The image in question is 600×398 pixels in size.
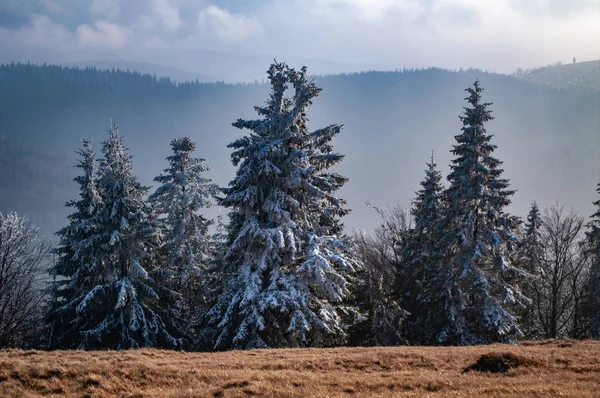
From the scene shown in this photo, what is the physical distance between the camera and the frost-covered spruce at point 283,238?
72.3 feet

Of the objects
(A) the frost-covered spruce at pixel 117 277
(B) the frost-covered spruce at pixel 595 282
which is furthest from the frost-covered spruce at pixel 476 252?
(A) the frost-covered spruce at pixel 117 277

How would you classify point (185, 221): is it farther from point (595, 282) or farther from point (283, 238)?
point (595, 282)

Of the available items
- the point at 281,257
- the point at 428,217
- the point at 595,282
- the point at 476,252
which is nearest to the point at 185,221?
the point at 281,257

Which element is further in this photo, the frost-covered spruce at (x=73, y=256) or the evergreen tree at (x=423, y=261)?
the evergreen tree at (x=423, y=261)

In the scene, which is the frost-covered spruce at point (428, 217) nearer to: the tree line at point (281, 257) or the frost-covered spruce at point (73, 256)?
the tree line at point (281, 257)

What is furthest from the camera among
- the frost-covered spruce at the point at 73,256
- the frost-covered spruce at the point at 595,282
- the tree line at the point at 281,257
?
the frost-covered spruce at the point at 595,282

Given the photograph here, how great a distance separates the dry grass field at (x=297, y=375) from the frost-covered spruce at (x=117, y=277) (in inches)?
395

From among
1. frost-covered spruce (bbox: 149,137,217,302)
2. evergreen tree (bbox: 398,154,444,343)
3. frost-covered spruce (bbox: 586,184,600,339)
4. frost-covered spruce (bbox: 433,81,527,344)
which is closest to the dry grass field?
frost-covered spruce (bbox: 433,81,527,344)

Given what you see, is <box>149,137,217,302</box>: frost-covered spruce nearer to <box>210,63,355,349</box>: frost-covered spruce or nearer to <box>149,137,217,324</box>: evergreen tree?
<box>149,137,217,324</box>: evergreen tree

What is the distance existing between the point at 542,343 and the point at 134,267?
20.6 m

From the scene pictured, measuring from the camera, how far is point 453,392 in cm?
1086

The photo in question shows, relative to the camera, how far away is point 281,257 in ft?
78.0

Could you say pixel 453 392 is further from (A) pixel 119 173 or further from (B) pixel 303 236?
(A) pixel 119 173

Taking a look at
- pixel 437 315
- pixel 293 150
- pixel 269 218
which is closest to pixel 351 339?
pixel 437 315
